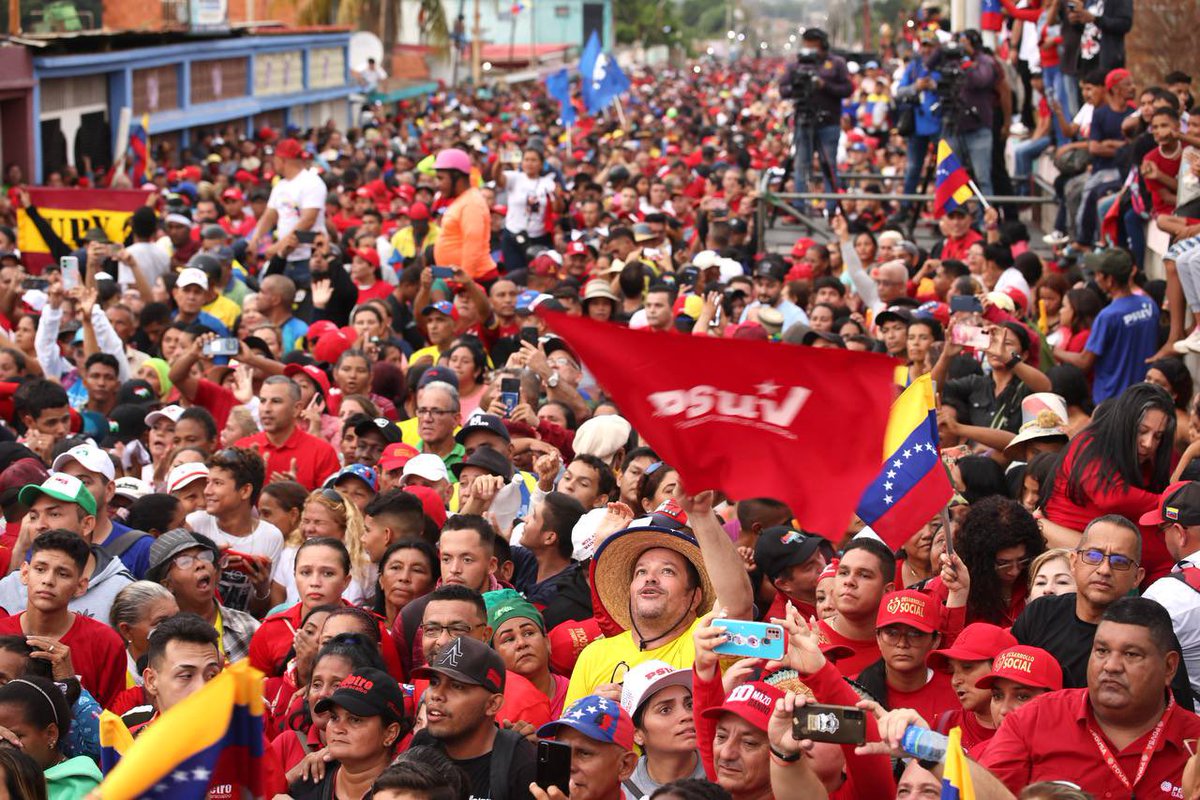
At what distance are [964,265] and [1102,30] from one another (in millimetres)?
4203

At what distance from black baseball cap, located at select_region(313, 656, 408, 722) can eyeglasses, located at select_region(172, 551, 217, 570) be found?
170 cm


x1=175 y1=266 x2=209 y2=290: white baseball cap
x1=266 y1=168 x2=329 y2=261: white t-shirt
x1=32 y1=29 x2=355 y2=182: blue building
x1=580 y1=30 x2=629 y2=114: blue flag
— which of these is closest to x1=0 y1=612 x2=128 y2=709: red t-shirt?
x1=175 y1=266 x2=209 y2=290: white baseball cap

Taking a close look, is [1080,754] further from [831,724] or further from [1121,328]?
[1121,328]

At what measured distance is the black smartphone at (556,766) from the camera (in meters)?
5.17

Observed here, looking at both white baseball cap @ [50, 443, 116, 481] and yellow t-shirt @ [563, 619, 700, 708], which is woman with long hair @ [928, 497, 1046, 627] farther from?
Result: white baseball cap @ [50, 443, 116, 481]

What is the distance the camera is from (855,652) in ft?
21.0

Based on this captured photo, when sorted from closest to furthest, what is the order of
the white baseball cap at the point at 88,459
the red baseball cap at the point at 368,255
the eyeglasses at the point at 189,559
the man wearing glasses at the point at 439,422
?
the eyeglasses at the point at 189,559
the white baseball cap at the point at 88,459
the man wearing glasses at the point at 439,422
the red baseball cap at the point at 368,255

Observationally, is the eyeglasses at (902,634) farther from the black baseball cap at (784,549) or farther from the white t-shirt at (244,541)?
the white t-shirt at (244,541)

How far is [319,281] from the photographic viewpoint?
14.2 metres

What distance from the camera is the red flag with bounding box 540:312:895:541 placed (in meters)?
4.85

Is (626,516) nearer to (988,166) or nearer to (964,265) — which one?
(964,265)

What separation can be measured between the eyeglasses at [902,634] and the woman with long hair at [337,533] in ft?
8.49

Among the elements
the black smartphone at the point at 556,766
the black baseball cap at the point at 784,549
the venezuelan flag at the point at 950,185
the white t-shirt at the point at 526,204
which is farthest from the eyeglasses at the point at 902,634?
the white t-shirt at the point at 526,204

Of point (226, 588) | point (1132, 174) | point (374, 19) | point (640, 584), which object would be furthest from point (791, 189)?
point (374, 19)
